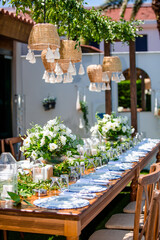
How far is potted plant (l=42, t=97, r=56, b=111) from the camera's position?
9.40m

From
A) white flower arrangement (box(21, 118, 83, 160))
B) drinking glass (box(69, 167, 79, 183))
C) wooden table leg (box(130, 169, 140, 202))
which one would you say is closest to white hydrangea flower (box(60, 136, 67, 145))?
white flower arrangement (box(21, 118, 83, 160))

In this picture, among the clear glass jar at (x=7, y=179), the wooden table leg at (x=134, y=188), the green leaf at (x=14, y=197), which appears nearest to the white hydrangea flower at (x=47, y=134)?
the clear glass jar at (x=7, y=179)

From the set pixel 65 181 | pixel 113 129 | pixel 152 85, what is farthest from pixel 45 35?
pixel 152 85

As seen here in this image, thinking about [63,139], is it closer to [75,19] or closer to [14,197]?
[14,197]

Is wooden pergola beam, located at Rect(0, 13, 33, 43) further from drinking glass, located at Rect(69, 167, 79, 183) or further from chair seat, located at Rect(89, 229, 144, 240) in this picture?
chair seat, located at Rect(89, 229, 144, 240)

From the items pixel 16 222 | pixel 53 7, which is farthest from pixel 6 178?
pixel 53 7

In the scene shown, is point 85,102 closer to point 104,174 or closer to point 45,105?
point 45,105

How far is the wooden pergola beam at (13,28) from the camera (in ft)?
22.9

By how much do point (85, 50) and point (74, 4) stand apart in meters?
6.92

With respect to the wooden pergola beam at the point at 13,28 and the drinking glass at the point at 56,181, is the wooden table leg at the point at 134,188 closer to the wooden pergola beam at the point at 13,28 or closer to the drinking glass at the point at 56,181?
the drinking glass at the point at 56,181

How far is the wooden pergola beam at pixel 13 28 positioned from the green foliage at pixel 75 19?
62.5 inches

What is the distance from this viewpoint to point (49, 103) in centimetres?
941

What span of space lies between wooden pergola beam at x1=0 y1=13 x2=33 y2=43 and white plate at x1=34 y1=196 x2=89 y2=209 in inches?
196

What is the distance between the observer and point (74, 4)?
459cm
